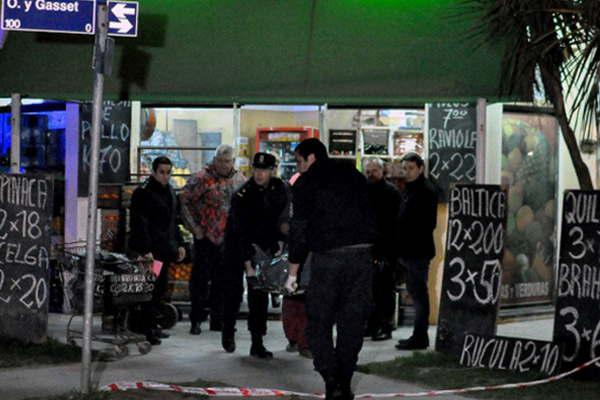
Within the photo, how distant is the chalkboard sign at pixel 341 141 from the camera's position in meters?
13.9

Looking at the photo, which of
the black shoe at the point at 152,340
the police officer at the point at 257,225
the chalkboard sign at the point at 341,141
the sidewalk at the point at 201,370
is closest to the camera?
the sidewalk at the point at 201,370

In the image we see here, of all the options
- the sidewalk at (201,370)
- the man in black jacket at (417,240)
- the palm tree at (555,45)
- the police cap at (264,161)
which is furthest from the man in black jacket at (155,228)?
the palm tree at (555,45)

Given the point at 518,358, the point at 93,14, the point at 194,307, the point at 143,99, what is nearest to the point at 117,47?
the point at 143,99

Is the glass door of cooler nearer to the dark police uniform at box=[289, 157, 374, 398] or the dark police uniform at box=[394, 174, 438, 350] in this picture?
the dark police uniform at box=[394, 174, 438, 350]

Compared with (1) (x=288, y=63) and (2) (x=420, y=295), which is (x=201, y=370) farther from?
(1) (x=288, y=63)

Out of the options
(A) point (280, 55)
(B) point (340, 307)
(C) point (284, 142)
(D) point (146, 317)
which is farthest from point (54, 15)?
(C) point (284, 142)

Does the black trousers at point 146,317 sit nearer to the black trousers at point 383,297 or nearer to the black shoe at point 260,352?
the black shoe at point 260,352

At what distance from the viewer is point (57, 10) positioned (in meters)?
8.05

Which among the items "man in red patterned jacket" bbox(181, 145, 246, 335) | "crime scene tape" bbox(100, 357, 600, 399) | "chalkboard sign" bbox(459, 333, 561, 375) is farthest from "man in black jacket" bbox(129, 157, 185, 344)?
"chalkboard sign" bbox(459, 333, 561, 375)

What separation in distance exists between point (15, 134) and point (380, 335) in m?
4.64

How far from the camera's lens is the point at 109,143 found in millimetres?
13312

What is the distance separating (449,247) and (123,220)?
4.02 meters

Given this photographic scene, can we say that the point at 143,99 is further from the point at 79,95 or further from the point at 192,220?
the point at 192,220

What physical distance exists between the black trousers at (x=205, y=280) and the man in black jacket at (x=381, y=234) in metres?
1.63
